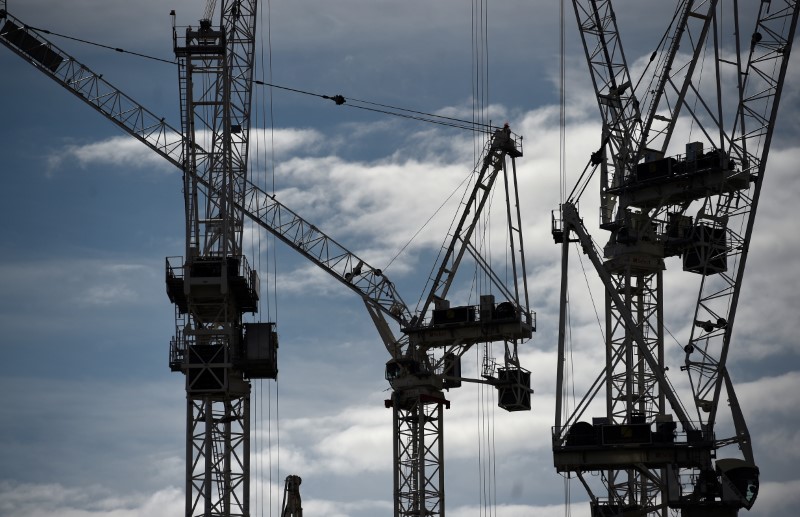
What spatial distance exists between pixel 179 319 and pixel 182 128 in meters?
14.9

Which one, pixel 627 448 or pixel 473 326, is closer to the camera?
pixel 627 448

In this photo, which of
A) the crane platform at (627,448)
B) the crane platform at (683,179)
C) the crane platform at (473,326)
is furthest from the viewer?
the crane platform at (473,326)

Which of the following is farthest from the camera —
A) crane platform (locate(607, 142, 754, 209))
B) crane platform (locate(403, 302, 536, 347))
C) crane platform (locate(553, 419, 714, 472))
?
crane platform (locate(403, 302, 536, 347))

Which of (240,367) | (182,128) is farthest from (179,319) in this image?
(182,128)

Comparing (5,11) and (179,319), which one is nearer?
(179,319)

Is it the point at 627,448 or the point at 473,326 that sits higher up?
the point at 473,326

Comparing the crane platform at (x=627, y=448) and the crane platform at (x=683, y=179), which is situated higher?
the crane platform at (x=683, y=179)

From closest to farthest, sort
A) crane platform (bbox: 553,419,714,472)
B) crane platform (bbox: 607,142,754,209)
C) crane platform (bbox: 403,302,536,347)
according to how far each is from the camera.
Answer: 1. crane platform (bbox: 553,419,714,472)
2. crane platform (bbox: 607,142,754,209)
3. crane platform (bbox: 403,302,536,347)

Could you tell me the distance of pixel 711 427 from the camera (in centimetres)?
14025

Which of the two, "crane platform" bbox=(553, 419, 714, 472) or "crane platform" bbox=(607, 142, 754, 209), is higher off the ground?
"crane platform" bbox=(607, 142, 754, 209)

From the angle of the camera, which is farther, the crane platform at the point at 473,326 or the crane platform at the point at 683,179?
the crane platform at the point at 473,326

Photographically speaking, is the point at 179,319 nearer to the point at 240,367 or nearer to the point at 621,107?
the point at 240,367

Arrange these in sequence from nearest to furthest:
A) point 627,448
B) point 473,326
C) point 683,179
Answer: point 627,448 → point 683,179 → point 473,326

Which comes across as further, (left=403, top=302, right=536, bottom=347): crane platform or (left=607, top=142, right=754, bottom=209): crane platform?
(left=403, top=302, right=536, bottom=347): crane platform
